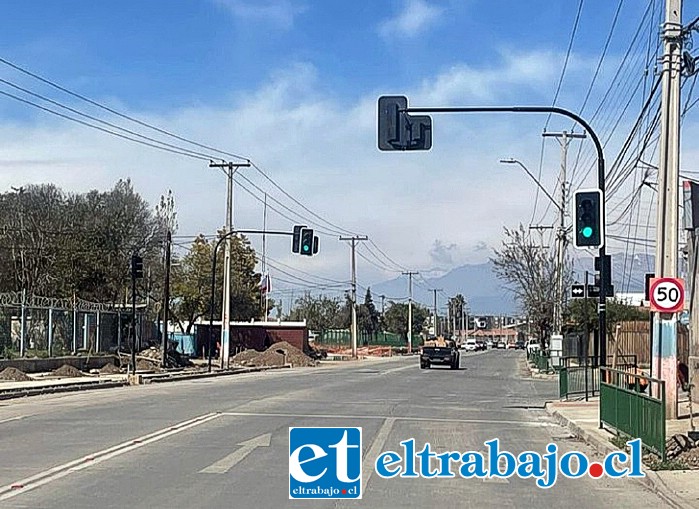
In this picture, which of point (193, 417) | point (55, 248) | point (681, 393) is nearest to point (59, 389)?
point (193, 417)

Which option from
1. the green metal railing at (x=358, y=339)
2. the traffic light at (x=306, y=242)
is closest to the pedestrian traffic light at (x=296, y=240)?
the traffic light at (x=306, y=242)

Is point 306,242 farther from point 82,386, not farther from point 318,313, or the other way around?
point 318,313

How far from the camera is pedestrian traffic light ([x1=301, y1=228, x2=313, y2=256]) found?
148 ft

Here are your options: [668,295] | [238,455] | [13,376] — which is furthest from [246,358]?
[238,455]

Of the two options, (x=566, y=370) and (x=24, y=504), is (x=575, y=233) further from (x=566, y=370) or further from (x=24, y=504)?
(x=24, y=504)

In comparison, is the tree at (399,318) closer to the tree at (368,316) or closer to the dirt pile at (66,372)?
the tree at (368,316)

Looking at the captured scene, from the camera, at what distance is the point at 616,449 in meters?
16.2

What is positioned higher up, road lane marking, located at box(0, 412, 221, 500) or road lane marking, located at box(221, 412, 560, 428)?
road lane marking, located at box(0, 412, 221, 500)

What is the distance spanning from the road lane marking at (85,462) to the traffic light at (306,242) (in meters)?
24.4

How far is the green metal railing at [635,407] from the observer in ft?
47.9

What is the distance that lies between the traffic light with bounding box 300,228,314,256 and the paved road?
12244mm

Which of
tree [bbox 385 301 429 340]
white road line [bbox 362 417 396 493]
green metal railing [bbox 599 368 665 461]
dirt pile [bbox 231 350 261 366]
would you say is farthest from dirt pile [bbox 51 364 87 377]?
tree [bbox 385 301 429 340]

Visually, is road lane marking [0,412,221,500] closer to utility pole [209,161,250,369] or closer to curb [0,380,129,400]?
curb [0,380,129,400]

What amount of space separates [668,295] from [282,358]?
5321 cm
